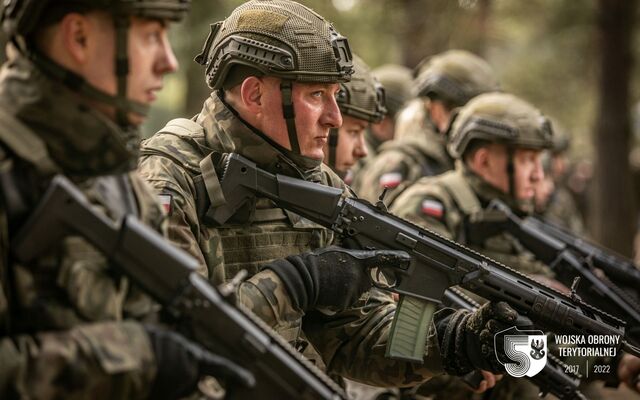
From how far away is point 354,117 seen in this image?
6.28 m

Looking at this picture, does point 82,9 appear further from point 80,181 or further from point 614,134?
point 614,134

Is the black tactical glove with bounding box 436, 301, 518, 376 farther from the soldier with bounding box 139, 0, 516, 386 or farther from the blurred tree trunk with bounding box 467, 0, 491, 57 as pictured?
the blurred tree trunk with bounding box 467, 0, 491, 57

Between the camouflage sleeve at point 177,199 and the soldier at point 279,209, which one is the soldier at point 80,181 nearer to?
the camouflage sleeve at point 177,199

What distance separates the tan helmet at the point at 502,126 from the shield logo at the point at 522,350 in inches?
89.7

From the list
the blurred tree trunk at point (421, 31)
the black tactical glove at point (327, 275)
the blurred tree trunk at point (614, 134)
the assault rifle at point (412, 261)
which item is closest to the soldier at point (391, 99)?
the blurred tree trunk at point (421, 31)

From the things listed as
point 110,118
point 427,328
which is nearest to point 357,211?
point 427,328

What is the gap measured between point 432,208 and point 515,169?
791 millimetres

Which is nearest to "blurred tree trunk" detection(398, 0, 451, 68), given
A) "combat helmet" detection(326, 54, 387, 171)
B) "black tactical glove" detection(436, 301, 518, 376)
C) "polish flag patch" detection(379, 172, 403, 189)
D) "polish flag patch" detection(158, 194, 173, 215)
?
"polish flag patch" detection(379, 172, 403, 189)

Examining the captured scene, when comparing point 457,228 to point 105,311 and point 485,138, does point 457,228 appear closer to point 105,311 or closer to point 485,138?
point 485,138

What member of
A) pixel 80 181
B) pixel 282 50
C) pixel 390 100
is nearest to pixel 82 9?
pixel 80 181

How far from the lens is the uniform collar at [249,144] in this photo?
4.50 m

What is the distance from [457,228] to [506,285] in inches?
73.9

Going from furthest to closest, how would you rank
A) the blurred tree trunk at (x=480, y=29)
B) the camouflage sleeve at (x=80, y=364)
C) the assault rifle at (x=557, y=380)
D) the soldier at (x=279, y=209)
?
1. the blurred tree trunk at (x=480, y=29)
2. the assault rifle at (x=557, y=380)
3. the soldier at (x=279, y=209)
4. the camouflage sleeve at (x=80, y=364)

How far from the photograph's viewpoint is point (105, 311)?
3041 mm
